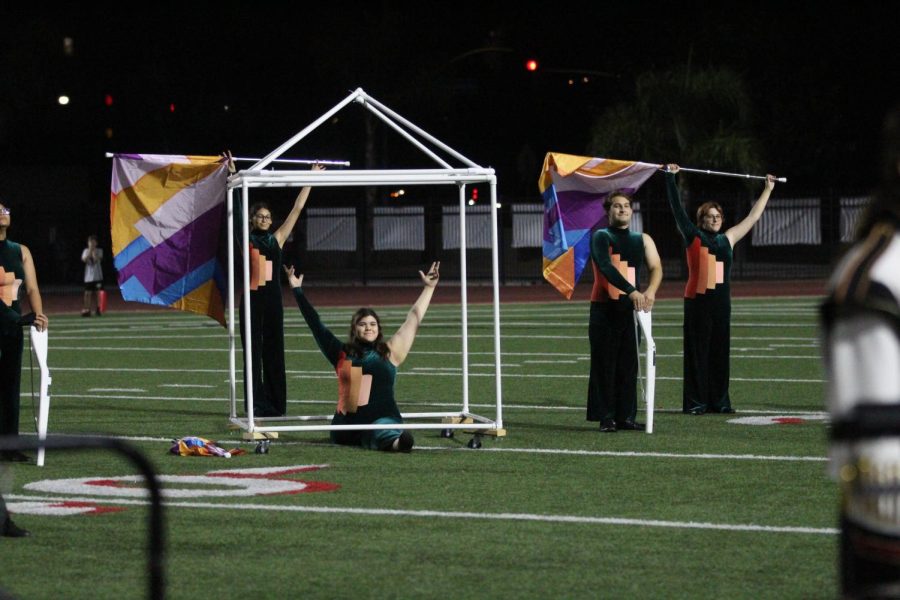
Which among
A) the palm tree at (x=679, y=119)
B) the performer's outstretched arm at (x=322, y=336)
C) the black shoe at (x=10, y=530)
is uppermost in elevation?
the palm tree at (x=679, y=119)

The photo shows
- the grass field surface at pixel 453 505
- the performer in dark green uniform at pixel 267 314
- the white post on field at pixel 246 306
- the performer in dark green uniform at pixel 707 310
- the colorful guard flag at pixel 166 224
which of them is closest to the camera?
the grass field surface at pixel 453 505

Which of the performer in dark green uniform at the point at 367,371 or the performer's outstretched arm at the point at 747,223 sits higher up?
the performer's outstretched arm at the point at 747,223

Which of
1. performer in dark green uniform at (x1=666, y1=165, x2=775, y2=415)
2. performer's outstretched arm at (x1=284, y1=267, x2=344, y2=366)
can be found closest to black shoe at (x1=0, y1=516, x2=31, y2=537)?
performer's outstretched arm at (x1=284, y1=267, x2=344, y2=366)

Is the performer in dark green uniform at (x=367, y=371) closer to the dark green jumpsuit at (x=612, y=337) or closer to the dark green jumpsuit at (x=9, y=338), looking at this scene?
the dark green jumpsuit at (x=612, y=337)

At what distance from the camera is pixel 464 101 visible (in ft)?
228

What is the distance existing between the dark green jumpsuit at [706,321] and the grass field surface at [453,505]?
330mm

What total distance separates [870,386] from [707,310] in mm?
11300

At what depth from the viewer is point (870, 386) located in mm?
2938

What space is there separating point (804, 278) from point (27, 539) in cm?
3720

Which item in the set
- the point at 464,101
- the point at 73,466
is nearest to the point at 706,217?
the point at 73,466

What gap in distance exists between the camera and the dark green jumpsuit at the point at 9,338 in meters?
11.0

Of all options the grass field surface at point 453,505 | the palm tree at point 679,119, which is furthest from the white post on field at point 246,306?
the palm tree at point 679,119

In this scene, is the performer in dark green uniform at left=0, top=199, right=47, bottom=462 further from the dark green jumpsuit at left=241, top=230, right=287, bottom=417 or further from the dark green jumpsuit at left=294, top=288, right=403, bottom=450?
the dark green jumpsuit at left=241, top=230, right=287, bottom=417

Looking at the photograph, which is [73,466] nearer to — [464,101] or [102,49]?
[102,49]
